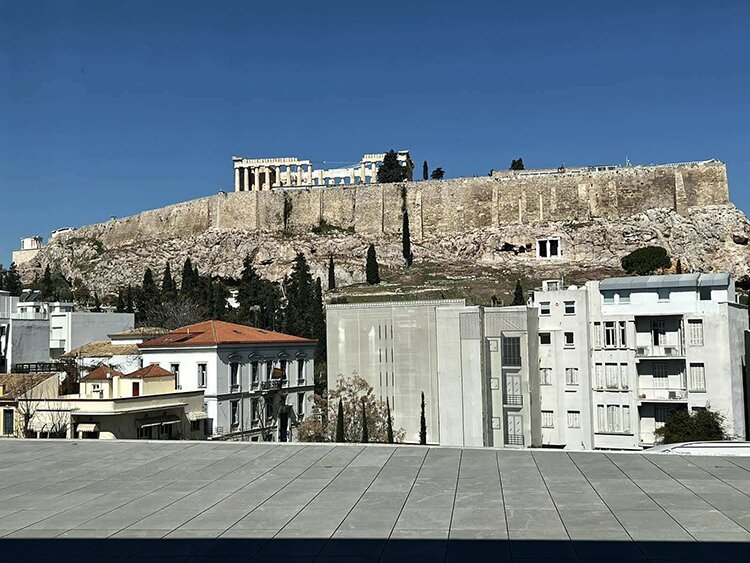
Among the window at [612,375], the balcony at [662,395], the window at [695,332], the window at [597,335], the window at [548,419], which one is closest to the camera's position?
the window at [695,332]

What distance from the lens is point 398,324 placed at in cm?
3800

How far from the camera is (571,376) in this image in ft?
110

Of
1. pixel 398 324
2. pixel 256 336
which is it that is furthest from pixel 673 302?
pixel 256 336

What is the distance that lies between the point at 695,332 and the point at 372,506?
24.5 m

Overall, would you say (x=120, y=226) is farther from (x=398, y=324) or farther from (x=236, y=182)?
(x=398, y=324)

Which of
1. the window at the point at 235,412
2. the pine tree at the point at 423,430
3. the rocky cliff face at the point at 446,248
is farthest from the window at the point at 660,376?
the rocky cliff face at the point at 446,248

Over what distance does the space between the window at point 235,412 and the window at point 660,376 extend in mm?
15864

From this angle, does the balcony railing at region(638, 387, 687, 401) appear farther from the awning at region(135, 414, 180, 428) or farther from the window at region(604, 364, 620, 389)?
the awning at region(135, 414, 180, 428)

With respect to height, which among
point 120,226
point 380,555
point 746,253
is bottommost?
point 380,555

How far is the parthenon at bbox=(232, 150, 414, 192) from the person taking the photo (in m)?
95.4

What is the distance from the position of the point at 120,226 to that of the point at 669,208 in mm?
60614

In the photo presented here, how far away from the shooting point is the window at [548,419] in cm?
3394

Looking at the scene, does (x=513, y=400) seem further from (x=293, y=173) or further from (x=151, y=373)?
(x=293, y=173)

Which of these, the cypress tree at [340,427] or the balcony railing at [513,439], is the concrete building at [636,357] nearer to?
the balcony railing at [513,439]
